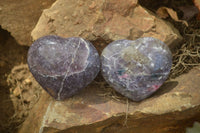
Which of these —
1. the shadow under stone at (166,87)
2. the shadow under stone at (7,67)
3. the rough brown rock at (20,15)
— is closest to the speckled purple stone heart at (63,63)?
the shadow under stone at (166,87)

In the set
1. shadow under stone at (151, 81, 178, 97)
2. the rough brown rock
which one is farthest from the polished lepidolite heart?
the rough brown rock

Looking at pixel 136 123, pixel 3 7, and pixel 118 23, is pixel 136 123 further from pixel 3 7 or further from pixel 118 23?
pixel 3 7

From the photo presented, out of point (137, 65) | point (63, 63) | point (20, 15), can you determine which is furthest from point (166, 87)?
point (20, 15)

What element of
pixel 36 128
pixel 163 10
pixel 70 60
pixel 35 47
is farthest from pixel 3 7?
pixel 163 10

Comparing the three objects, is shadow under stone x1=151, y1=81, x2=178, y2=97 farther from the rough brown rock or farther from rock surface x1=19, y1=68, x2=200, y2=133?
the rough brown rock

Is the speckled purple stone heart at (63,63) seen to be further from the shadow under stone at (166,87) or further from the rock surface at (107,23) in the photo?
the shadow under stone at (166,87)
